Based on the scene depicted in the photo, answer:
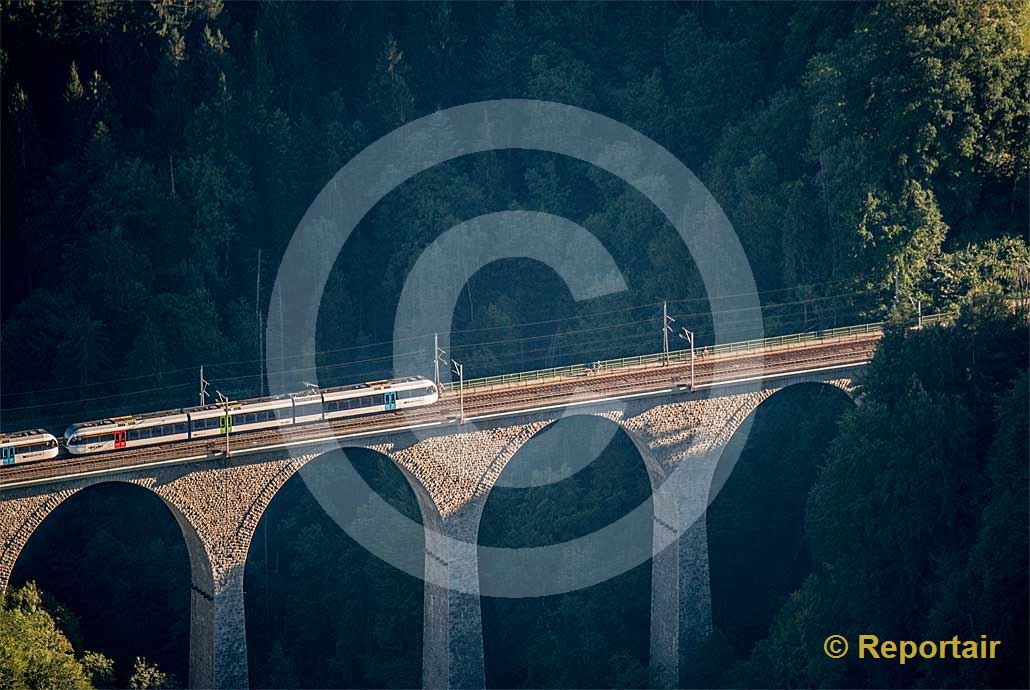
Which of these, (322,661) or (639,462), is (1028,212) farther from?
(322,661)

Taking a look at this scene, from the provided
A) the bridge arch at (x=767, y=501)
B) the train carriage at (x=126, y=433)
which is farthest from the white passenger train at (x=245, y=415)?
the bridge arch at (x=767, y=501)

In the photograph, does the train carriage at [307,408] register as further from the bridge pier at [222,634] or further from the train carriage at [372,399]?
the bridge pier at [222,634]

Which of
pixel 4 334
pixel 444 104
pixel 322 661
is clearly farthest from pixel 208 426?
pixel 444 104

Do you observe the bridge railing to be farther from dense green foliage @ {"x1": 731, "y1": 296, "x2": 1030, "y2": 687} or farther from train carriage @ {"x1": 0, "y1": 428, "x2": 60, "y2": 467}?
train carriage @ {"x1": 0, "y1": 428, "x2": 60, "y2": 467}

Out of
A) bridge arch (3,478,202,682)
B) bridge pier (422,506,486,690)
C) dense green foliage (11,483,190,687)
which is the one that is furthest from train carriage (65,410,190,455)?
dense green foliage (11,483,190,687)

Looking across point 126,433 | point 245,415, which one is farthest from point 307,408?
point 126,433

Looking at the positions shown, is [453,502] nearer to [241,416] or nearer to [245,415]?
[245,415]
